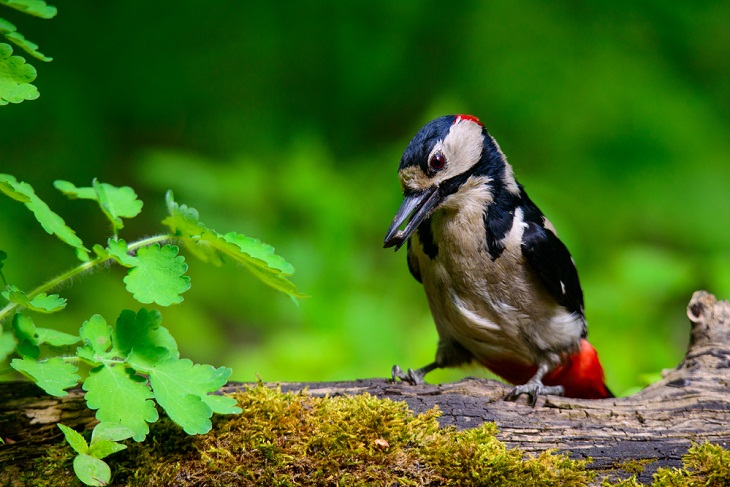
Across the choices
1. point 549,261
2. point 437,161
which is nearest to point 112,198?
point 437,161

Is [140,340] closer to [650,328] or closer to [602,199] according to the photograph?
[650,328]

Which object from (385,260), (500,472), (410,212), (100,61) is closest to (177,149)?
(100,61)

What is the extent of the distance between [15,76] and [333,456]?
53.8 inches

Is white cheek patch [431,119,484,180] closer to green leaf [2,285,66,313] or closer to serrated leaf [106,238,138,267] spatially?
serrated leaf [106,238,138,267]

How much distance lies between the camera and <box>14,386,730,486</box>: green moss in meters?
2.13

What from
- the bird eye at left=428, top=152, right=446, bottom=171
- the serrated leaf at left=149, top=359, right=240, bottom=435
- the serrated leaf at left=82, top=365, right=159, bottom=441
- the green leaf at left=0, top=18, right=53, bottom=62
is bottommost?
the serrated leaf at left=82, top=365, right=159, bottom=441

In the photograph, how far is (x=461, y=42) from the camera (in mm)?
5105

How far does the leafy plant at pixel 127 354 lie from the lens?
6.31 feet

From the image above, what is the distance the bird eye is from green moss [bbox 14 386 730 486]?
989 millimetres

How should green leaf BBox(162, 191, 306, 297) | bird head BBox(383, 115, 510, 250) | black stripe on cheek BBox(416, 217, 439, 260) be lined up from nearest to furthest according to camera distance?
green leaf BBox(162, 191, 306, 297), bird head BBox(383, 115, 510, 250), black stripe on cheek BBox(416, 217, 439, 260)

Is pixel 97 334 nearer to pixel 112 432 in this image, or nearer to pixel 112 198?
pixel 112 432

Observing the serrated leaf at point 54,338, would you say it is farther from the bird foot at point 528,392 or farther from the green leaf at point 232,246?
the bird foot at point 528,392

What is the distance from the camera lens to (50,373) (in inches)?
75.7

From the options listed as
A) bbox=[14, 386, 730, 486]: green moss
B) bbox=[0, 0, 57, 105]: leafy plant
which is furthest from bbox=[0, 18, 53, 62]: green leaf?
bbox=[14, 386, 730, 486]: green moss
